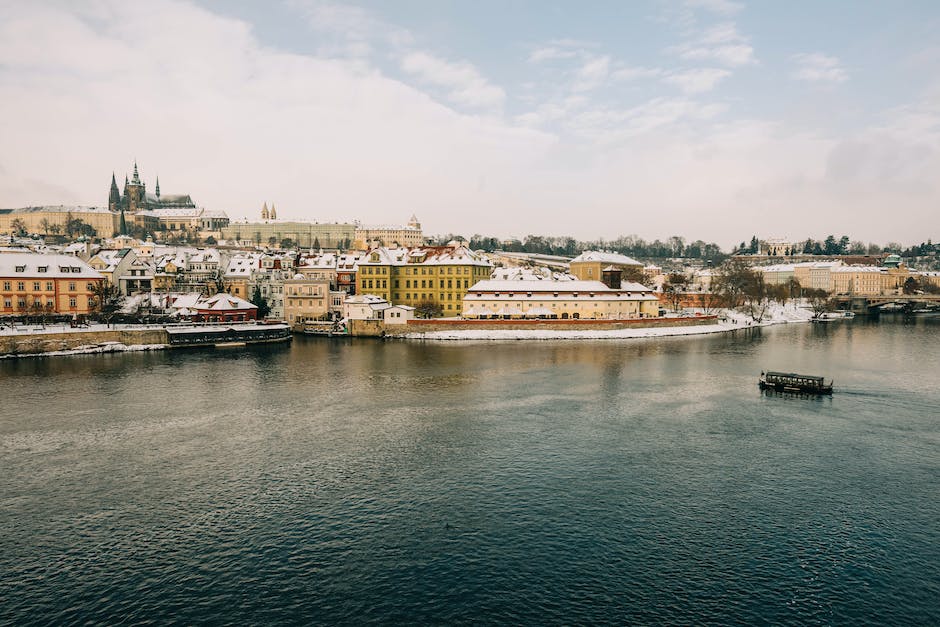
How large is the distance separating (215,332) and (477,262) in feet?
119

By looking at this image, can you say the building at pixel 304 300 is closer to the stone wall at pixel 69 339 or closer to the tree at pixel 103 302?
the tree at pixel 103 302

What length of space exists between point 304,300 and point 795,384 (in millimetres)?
60007

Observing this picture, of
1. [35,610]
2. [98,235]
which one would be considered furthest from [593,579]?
[98,235]

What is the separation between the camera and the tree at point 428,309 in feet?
251

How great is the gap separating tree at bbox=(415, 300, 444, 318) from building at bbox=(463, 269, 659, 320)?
514 cm

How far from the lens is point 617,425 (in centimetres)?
2844

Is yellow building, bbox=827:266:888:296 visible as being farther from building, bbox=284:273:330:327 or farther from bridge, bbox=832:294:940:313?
building, bbox=284:273:330:327

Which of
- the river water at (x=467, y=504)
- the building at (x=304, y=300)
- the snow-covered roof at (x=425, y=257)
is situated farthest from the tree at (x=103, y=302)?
the snow-covered roof at (x=425, y=257)

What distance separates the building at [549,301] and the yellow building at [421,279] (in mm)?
3648

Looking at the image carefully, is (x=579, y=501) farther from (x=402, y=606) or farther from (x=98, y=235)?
(x=98, y=235)

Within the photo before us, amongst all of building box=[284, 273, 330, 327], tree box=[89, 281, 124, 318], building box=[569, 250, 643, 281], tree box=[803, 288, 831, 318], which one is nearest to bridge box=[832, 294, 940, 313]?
tree box=[803, 288, 831, 318]

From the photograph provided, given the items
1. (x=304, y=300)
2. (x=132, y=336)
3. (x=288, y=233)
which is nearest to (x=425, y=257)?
(x=304, y=300)

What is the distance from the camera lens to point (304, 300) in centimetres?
7706

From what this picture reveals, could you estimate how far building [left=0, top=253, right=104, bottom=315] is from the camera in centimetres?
5900
